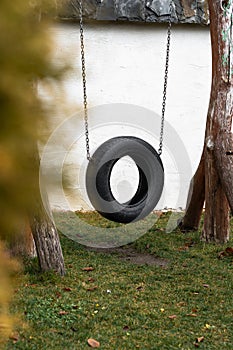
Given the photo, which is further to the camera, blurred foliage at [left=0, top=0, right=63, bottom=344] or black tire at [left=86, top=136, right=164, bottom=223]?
black tire at [left=86, top=136, right=164, bottom=223]

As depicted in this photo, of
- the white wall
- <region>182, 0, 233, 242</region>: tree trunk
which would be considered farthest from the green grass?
the white wall

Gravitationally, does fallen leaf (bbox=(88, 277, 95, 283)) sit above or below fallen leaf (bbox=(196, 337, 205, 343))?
below

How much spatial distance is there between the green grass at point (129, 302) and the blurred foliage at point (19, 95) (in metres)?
2.58

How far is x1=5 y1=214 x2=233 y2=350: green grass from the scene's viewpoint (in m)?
3.60

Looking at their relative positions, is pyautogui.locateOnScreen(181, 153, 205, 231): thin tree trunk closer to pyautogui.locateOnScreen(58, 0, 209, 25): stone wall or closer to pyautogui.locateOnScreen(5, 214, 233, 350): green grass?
pyautogui.locateOnScreen(5, 214, 233, 350): green grass

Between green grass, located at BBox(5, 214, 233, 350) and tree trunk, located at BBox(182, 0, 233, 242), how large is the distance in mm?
259

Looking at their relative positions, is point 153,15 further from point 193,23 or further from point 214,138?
point 214,138

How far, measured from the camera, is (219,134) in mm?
5449

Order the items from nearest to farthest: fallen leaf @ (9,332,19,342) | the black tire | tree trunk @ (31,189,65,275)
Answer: fallen leaf @ (9,332,19,342) → tree trunk @ (31,189,65,275) → the black tire

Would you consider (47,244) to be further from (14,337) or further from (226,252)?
(226,252)

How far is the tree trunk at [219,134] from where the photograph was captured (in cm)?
538

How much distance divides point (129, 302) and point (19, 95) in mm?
A: 3521

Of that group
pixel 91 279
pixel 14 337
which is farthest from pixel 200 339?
pixel 91 279

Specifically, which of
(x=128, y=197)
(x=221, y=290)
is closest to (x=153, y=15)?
(x=128, y=197)
